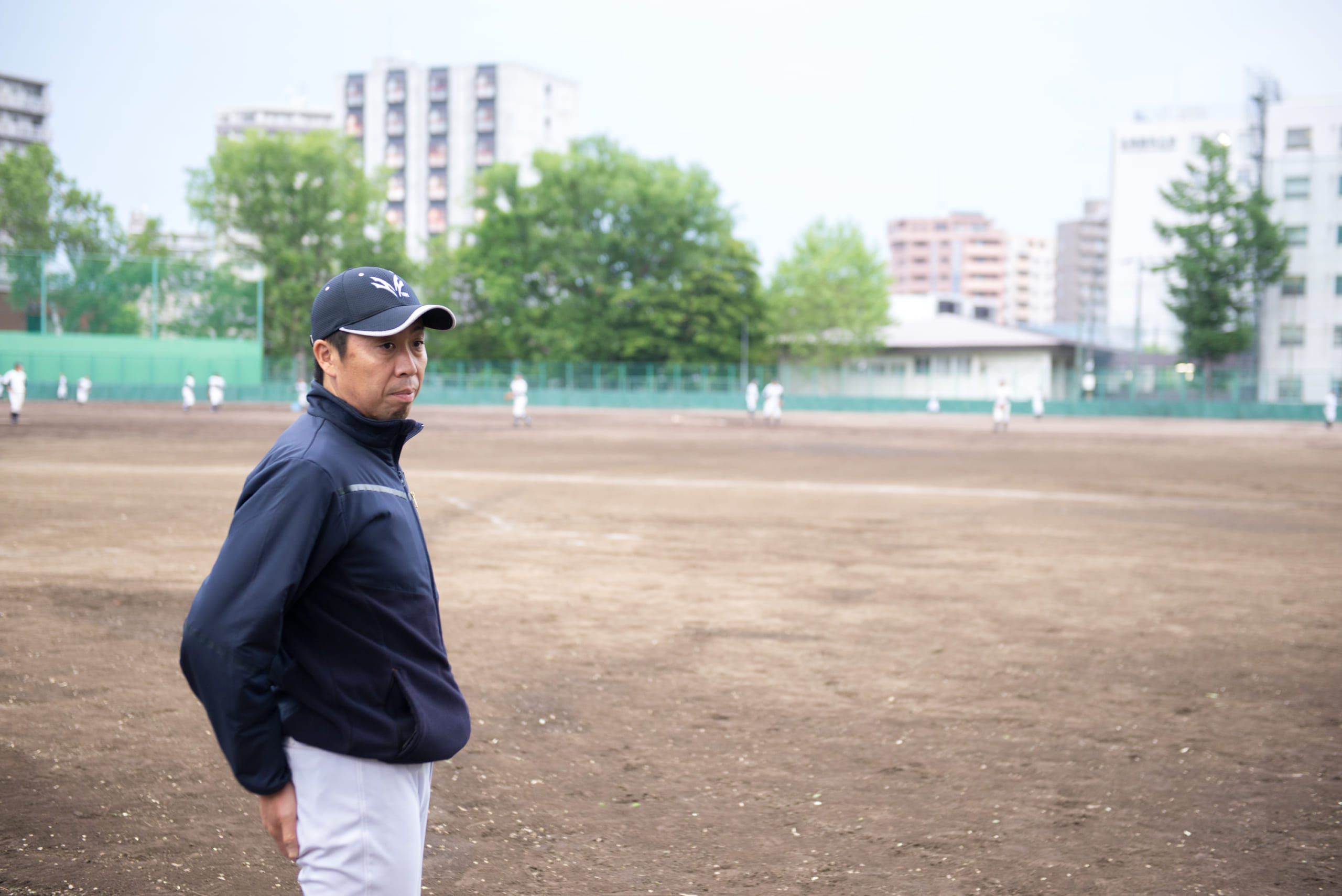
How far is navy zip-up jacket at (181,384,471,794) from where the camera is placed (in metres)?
2.20

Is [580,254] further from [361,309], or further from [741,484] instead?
[361,309]

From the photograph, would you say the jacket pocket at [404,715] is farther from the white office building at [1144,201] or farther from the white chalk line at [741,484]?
the white office building at [1144,201]

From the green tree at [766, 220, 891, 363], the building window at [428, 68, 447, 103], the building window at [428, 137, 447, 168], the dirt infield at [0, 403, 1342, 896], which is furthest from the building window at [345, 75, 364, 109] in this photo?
the dirt infield at [0, 403, 1342, 896]

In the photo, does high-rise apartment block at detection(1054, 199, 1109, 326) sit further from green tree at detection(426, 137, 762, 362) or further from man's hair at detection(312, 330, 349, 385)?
man's hair at detection(312, 330, 349, 385)

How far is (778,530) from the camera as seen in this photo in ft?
42.7

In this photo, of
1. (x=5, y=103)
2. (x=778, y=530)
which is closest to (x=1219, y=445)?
(x=778, y=530)

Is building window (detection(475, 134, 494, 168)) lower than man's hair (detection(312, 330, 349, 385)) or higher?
higher

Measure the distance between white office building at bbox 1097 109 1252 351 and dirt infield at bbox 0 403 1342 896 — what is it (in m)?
79.9

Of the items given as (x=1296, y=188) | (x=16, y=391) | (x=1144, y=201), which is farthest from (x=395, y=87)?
(x=16, y=391)

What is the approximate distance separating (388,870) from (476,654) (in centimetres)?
467

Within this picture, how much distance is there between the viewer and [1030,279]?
181875mm

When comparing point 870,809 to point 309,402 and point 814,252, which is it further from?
point 814,252

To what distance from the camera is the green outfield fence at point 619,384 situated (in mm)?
55031

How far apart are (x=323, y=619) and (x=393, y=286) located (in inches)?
31.5
